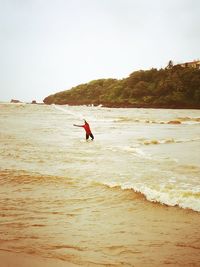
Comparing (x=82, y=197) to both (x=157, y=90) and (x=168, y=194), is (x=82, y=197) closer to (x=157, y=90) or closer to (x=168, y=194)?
(x=168, y=194)

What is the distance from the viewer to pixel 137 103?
10769 cm

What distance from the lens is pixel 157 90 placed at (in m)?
109

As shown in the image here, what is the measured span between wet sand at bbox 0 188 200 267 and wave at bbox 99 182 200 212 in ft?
0.94

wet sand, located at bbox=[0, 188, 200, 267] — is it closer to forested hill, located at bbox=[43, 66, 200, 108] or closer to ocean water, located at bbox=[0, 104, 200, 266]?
ocean water, located at bbox=[0, 104, 200, 266]

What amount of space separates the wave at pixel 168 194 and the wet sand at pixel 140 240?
29 centimetres

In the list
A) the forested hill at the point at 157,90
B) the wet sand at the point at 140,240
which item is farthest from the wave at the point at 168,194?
the forested hill at the point at 157,90

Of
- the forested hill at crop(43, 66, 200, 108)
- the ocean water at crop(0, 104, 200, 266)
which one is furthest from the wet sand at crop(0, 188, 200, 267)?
the forested hill at crop(43, 66, 200, 108)

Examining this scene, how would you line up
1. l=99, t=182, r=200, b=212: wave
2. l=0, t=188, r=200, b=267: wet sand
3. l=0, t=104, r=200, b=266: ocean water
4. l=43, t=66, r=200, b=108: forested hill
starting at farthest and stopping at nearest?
l=43, t=66, r=200, b=108: forested hill < l=99, t=182, r=200, b=212: wave < l=0, t=104, r=200, b=266: ocean water < l=0, t=188, r=200, b=267: wet sand

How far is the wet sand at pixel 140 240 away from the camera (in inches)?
156

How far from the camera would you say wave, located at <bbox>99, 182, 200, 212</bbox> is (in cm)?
646

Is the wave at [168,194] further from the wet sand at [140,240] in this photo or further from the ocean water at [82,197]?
the wet sand at [140,240]

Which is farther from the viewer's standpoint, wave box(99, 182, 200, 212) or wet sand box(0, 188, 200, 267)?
wave box(99, 182, 200, 212)

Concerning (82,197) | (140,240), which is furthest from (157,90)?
(140,240)

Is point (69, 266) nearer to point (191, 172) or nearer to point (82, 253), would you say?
point (82, 253)
